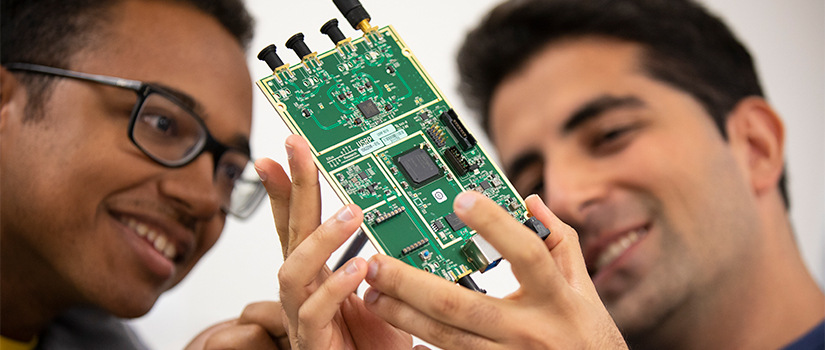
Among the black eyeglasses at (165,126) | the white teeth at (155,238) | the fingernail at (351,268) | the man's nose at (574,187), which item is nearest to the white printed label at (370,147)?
the fingernail at (351,268)

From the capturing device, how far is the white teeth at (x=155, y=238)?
2107mm

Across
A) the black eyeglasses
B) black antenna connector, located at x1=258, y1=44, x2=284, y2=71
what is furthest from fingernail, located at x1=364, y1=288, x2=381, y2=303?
the black eyeglasses

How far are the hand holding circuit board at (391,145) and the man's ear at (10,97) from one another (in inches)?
41.9

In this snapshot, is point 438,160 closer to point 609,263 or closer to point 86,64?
point 609,263

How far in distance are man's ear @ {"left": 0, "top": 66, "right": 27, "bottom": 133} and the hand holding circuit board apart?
1064mm

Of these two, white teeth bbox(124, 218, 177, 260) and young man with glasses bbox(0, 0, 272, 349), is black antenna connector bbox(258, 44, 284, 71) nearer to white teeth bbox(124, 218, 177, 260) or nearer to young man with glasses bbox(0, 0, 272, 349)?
young man with glasses bbox(0, 0, 272, 349)

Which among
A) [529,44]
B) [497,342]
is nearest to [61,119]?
[497,342]

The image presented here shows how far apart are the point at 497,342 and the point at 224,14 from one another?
5.97 ft

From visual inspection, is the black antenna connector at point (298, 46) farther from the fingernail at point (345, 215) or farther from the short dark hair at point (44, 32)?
the short dark hair at point (44, 32)

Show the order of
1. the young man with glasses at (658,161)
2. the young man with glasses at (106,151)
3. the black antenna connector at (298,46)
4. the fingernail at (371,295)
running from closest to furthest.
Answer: the fingernail at (371,295), the black antenna connector at (298,46), the young man with glasses at (106,151), the young man with glasses at (658,161)

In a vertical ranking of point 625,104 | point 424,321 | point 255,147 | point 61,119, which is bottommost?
point 625,104

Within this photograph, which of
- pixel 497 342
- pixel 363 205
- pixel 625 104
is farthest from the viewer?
pixel 625 104

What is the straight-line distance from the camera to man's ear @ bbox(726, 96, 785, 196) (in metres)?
2.34

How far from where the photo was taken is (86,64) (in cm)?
200
